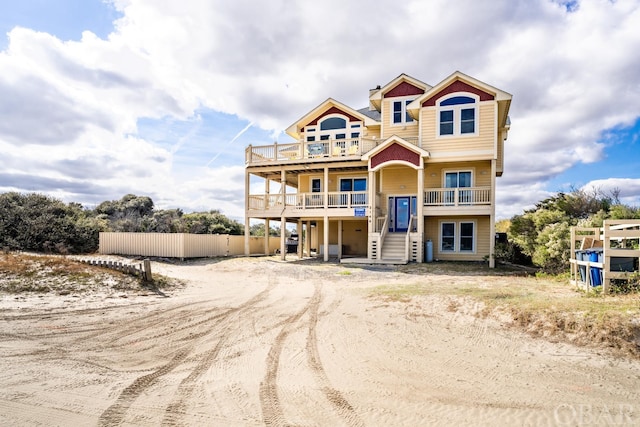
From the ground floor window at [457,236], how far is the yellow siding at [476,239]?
18 cm

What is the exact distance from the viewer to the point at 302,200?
2423cm

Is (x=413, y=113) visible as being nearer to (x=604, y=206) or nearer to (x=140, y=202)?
(x=604, y=206)

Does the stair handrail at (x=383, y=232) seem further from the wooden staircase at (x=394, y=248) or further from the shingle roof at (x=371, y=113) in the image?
the shingle roof at (x=371, y=113)

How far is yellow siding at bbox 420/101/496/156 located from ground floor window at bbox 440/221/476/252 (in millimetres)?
4285

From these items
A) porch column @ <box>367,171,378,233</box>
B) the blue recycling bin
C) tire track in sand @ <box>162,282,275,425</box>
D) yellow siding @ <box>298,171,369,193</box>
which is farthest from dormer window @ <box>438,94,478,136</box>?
tire track in sand @ <box>162,282,275,425</box>

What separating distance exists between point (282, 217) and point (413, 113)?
9.40m

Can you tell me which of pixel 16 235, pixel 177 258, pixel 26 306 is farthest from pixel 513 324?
pixel 16 235

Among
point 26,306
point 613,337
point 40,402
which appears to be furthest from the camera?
point 26,306

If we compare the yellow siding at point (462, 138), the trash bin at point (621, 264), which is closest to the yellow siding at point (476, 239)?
the yellow siding at point (462, 138)

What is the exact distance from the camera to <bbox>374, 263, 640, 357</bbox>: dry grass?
6.91 metres

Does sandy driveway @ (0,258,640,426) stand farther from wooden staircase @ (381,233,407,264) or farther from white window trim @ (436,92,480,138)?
white window trim @ (436,92,480,138)

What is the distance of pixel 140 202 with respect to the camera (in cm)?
5103

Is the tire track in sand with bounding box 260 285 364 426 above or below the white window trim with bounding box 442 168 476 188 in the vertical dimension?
below

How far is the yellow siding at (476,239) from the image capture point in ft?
73.5
